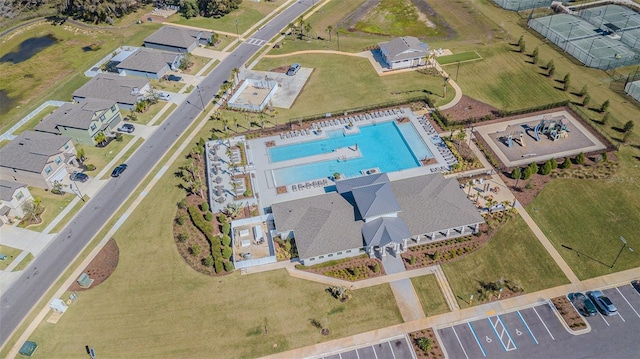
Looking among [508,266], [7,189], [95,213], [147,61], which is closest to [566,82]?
[508,266]

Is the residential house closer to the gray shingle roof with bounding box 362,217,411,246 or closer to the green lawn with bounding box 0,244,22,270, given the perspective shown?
the green lawn with bounding box 0,244,22,270

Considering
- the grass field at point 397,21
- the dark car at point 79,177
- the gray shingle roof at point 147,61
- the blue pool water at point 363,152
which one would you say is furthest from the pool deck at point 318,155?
the grass field at point 397,21

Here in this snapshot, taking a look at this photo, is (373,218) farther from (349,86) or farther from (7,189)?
(7,189)

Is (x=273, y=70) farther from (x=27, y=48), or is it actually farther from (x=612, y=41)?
(x=612, y=41)

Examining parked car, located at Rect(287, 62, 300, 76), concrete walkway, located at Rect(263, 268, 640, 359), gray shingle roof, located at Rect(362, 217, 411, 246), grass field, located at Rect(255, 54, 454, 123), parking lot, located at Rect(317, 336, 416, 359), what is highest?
parked car, located at Rect(287, 62, 300, 76)

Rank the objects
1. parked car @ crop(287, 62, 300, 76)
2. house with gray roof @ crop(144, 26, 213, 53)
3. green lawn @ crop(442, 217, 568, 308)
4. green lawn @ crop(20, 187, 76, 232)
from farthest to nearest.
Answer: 1. house with gray roof @ crop(144, 26, 213, 53)
2. parked car @ crop(287, 62, 300, 76)
3. green lawn @ crop(20, 187, 76, 232)
4. green lawn @ crop(442, 217, 568, 308)

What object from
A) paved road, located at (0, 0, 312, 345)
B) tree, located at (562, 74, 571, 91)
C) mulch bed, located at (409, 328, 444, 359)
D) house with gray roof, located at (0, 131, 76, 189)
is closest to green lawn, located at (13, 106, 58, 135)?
house with gray roof, located at (0, 131, 76, 189)

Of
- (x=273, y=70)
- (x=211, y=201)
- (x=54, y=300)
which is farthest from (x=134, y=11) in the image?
(x=54, y=300)
